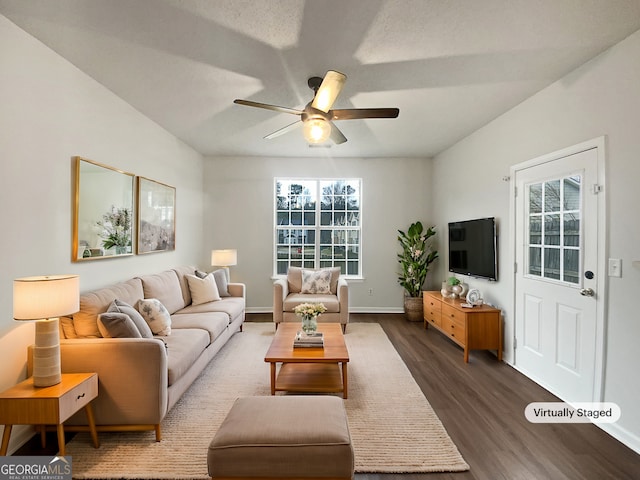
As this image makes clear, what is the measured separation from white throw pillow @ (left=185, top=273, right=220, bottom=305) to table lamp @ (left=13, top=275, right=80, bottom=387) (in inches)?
82.1

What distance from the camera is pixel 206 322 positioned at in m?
3.22

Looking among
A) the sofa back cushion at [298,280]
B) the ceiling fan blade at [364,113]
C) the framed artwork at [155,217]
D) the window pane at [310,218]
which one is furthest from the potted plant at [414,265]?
the framed artwork at [155,217]

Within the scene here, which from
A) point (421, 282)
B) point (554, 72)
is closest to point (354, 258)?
point (421, 282)

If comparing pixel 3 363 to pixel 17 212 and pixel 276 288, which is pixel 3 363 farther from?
pixel 276 288

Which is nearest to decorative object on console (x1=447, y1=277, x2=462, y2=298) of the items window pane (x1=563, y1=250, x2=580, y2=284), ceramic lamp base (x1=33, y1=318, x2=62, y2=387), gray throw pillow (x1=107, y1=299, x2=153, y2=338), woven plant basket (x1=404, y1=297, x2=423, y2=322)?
woven plant basket (x1=404, y1=297, x2=423, y2=322)

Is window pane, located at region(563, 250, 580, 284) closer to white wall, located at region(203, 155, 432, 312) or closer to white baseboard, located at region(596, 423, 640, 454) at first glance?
white baseboard, located at region(596, 423, 640, 454)

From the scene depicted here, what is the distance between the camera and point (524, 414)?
2.45 meters

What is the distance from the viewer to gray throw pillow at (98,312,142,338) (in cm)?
220

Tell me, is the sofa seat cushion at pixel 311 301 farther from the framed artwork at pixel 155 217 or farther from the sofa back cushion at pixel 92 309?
the sofa back cushion at pixel 92 309

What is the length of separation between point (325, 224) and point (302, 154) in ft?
4.24

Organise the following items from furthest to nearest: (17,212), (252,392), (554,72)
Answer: (252,392)
(554,72)
(17,212)

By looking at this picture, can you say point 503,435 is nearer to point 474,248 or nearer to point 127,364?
point 474,248

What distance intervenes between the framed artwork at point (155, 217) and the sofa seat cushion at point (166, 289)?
14.1 inches

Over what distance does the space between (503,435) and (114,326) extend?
110 inches
